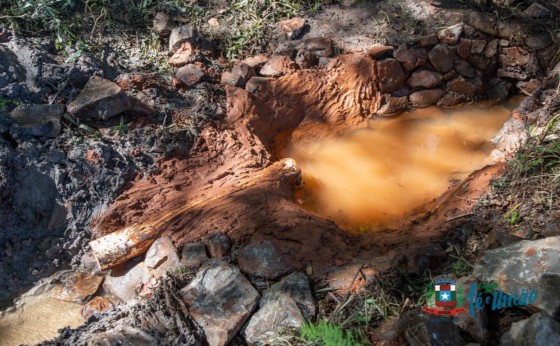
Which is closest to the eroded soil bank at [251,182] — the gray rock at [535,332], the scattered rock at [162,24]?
the gray rock at [535,332]

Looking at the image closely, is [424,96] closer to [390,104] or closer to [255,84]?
[390,104]

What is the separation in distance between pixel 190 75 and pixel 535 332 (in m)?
3.65

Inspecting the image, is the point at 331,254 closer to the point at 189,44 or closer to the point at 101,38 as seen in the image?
the point at 189,44

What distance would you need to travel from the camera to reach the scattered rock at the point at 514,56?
5.05 meters

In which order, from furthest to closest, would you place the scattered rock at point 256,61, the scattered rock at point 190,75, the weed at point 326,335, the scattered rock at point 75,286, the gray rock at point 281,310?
the scattered rock at point 256,61, the scattered rock at point 190,75, the scattered rock at point 75,286, the gray rock at point 281,310, the weed at point 326,335

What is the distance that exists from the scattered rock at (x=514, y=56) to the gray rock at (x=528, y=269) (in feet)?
11.0

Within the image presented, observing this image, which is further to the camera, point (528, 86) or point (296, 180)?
point (528, 86)

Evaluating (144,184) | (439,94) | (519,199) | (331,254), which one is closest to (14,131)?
(144,184)

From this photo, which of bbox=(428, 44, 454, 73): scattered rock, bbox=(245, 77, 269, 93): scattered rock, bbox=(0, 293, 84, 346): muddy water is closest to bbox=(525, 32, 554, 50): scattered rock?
bbox=(428, 44, 454, 73): scattered rock

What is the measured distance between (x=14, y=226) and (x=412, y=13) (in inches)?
178

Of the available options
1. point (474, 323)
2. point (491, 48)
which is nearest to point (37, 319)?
Answer: point (474, 323)

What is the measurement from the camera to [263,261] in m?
3.01

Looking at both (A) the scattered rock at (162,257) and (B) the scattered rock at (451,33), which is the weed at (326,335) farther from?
(B) the scattered rock at (451,33)

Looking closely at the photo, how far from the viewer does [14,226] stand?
3.55 meters
